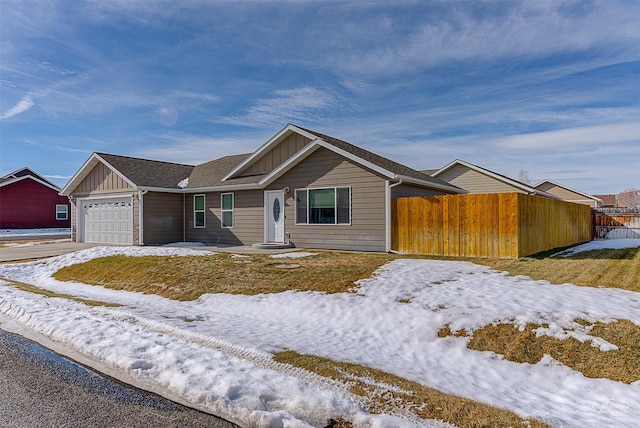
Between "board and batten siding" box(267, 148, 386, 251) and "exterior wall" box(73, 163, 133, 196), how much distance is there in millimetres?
8492

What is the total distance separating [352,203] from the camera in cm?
1470

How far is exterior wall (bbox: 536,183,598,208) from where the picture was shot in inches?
1369

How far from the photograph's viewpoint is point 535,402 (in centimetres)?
430

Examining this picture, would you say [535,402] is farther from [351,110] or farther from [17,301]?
[351,110]

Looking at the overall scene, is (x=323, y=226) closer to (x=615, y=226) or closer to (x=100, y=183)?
(x=100, y=183)

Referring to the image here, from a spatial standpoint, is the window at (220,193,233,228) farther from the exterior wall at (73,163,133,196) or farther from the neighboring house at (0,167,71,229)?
the neighboring house at (0,167,71,229)

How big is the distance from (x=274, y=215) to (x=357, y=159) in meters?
4.73

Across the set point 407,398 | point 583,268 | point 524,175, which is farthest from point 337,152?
point 524,175

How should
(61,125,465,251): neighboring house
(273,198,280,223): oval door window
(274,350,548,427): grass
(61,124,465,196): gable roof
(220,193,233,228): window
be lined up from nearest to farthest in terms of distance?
(274,350,548,427): grass → (61,125,465,251): neighboring house → (61,124,465,196): gable roof → (273,198,280,223): oval door window → (220,193,233,228): window

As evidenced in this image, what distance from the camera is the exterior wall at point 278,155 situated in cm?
1744

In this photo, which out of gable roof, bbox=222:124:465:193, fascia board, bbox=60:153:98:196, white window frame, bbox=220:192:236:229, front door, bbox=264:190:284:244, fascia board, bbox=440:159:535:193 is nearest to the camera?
gable roof, bbox=222:124:465:193

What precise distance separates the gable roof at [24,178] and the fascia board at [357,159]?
3037cm

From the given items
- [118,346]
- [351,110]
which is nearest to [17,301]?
[118,346]

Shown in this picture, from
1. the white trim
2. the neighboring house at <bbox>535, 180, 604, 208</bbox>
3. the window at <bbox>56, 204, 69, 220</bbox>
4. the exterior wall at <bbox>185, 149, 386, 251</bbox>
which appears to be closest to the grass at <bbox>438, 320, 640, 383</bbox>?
the exterior wall at <bbox>185, 149, 386, 251</bbox>
